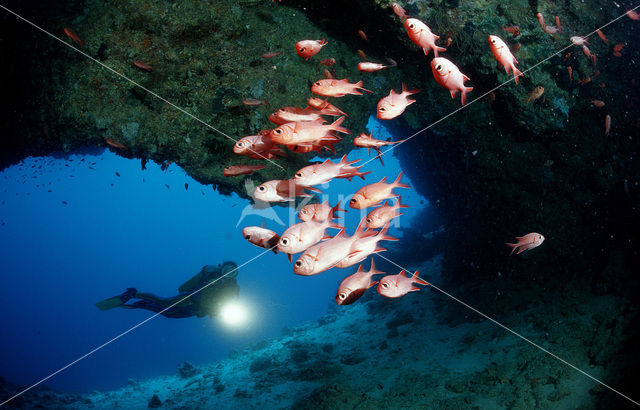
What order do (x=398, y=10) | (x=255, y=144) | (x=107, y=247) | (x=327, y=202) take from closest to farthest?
(x=327, y=202) < (x=255, y=144) < (x=398, y=10) < (x=107, y=247)

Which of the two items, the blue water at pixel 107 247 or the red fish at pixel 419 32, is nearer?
the red fish at pixel 419 32

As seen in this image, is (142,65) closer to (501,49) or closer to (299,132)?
(299,132)

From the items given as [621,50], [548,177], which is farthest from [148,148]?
[621,50]

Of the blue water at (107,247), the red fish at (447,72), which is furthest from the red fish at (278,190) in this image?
the blue water at (107,247)

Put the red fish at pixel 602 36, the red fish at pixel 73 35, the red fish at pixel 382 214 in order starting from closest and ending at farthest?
1. the red fish at pixel 382 214
2. the red fish at pixel 73 35
3. the red fish at pixel 602 36

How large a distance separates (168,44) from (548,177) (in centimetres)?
939

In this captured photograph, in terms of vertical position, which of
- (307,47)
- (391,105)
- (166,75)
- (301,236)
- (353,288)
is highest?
(166,75)

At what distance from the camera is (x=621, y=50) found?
694cm

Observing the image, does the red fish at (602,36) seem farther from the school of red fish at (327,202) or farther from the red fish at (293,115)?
the red fish at (293,115)

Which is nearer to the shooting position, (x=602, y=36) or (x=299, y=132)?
(x=299, y=132)

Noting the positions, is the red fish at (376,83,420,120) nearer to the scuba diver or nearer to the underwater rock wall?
the underwater rock wall

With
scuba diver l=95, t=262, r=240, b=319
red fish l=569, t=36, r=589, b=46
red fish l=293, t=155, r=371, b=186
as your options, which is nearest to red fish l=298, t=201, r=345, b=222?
red fish l=293, t=155, r=371, b=186

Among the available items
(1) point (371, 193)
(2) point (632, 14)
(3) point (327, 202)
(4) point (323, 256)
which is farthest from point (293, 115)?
(2) point (632, 14)

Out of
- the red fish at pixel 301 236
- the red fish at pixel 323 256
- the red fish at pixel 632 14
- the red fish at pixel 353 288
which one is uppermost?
the red fish at pixel 632 14
